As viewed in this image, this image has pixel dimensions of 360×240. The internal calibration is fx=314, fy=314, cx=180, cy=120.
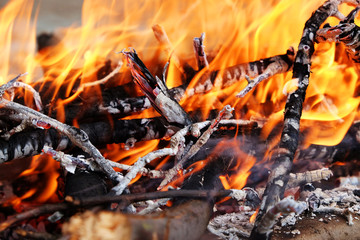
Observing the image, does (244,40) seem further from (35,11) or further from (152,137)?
(35,11)

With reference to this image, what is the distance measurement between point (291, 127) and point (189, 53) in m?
1.93

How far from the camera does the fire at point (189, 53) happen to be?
2.82 m

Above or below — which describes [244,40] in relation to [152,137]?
above

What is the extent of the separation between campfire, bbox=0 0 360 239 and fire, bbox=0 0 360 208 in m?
0.01

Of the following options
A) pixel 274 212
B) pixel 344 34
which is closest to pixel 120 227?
pixel 274 212

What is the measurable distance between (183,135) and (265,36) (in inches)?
94.8

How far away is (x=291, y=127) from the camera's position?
7.16 feet

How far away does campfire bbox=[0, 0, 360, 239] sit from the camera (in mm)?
1601

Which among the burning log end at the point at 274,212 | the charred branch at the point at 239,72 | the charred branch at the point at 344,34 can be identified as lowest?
the burning log end at the point at 274,212

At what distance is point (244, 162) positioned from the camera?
2291 mm

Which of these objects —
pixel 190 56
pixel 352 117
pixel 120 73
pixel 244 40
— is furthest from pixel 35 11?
pixel 352 117

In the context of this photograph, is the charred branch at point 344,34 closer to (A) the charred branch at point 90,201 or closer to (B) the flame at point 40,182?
(A) the charred branch at point 90,201

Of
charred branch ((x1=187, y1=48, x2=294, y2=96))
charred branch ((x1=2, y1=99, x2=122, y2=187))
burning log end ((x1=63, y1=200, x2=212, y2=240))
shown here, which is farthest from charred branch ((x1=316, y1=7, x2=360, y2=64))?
burning log end ((x1=63, y1=200, x2=212, y2=240))

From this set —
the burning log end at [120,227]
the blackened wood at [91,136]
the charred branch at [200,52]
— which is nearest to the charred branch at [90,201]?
the burning log end at [120,227]
